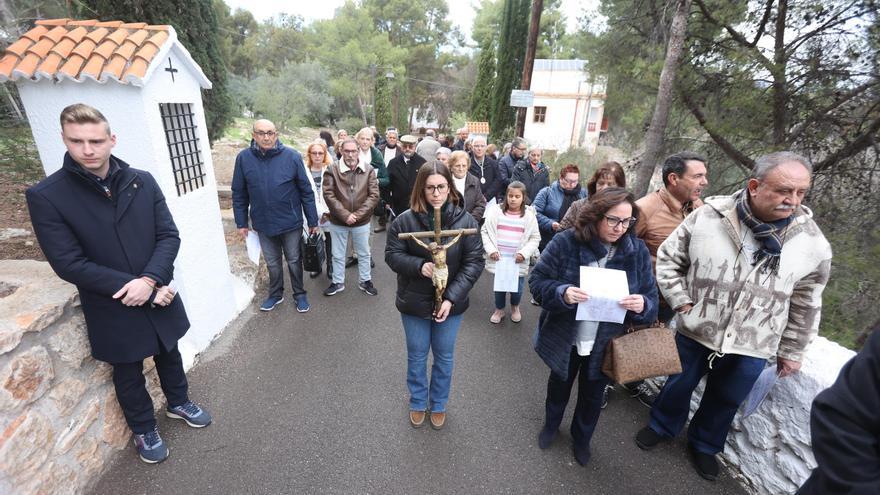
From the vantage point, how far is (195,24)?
666 cm

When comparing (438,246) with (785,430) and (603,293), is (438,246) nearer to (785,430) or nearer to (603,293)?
(603,293)

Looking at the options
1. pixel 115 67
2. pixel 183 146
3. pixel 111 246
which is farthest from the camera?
pixel 183 146

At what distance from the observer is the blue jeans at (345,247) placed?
5.16 meters

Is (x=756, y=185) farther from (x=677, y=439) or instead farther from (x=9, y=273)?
(x=9, y=273)

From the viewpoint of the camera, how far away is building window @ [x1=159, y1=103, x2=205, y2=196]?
343 cm

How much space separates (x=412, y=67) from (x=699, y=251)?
44106mm

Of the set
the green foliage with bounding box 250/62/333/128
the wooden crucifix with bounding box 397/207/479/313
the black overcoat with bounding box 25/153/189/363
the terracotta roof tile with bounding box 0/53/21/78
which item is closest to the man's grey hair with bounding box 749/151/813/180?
the wooden crucifix with bounding box 397/207/479/313

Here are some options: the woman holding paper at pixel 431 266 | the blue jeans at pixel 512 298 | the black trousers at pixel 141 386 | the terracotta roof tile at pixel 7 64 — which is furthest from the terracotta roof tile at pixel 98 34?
the blue jeans at pixel 512 298

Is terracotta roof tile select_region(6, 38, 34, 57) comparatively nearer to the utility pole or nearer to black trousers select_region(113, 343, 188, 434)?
black trousers select_region(113, 343, 188, 434)

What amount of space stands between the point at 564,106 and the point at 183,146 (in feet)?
93.0

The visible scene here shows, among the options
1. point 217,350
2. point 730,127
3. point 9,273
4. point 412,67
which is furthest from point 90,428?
point 412,67

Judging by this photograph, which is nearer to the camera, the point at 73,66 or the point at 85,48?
the point at 73,66

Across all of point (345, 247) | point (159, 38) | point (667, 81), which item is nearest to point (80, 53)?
point (159, 38)

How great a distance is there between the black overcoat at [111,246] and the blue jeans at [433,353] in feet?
5.15
